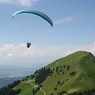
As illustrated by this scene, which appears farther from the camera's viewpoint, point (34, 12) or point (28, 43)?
point (28, 43)

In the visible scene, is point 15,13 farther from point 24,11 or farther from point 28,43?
point 28,43

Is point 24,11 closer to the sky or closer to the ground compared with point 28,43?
closer to the sky

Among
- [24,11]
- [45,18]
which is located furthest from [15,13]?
[45,18]

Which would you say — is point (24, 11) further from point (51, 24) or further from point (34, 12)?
point (51, 24)

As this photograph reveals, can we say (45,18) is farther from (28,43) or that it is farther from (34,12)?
(28,43)

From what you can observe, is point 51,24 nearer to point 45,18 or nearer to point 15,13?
point 45,18

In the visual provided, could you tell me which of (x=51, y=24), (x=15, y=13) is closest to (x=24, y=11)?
(x=15, y=13)

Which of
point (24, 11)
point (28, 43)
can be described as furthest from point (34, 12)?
point (28, 43)

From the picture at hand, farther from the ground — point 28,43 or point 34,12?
point 34,12
